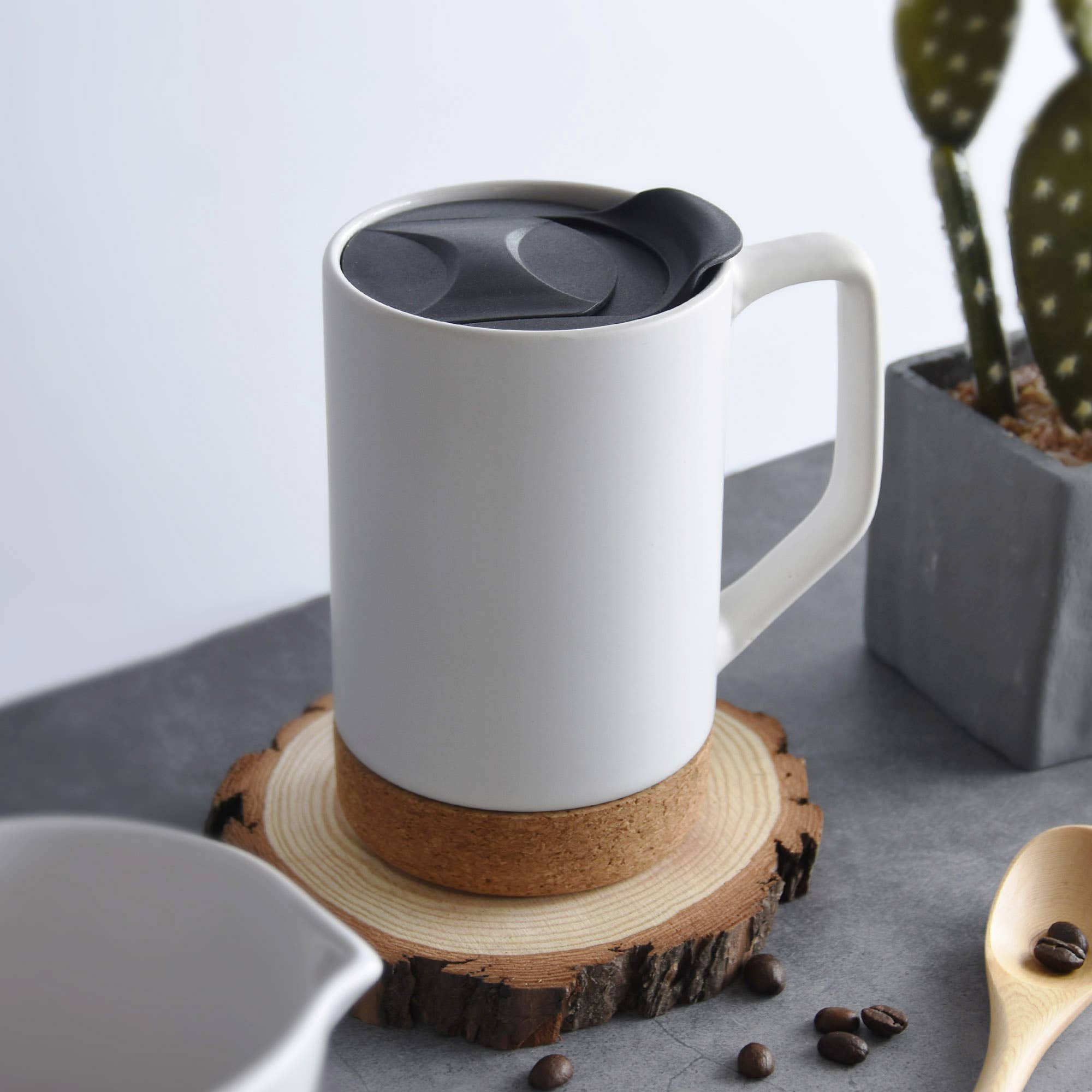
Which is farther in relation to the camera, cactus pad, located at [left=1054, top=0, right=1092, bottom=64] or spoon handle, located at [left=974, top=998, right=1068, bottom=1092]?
cactus pad, located at [left=1054, top=0, right=1092, bottom=64]

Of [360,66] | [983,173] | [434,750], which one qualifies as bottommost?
[434,750]

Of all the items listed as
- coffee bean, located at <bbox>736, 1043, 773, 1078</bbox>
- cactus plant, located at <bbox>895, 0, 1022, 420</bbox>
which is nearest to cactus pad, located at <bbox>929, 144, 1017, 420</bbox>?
cactus plant, located at <bbox>895, 0, 1022, 420</bbox>

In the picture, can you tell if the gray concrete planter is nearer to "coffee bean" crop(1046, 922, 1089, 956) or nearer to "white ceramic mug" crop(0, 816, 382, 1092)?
"coffee bean" crop(1046, 922, 1089, 956)

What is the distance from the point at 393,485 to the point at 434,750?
0.11 m

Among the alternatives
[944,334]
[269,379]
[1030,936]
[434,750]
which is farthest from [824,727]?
[944,334]

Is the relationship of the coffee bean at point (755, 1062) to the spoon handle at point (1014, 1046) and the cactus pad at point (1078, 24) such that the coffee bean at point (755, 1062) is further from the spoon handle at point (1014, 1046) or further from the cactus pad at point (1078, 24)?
the cactus pad at point (1078, 24)

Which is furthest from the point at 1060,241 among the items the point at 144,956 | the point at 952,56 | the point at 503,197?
the point at 144,956

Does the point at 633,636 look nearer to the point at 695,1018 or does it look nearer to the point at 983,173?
the point at 695,1018

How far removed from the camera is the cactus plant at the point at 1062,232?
27.2 inches

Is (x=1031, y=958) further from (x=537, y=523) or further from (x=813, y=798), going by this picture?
(x=537, y=523)

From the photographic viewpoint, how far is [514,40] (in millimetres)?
921

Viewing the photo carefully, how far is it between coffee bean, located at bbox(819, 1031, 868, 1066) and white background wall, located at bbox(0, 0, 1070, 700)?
46 centimetres

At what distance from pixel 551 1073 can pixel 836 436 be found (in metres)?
A: 0.29

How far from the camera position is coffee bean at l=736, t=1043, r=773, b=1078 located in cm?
58
